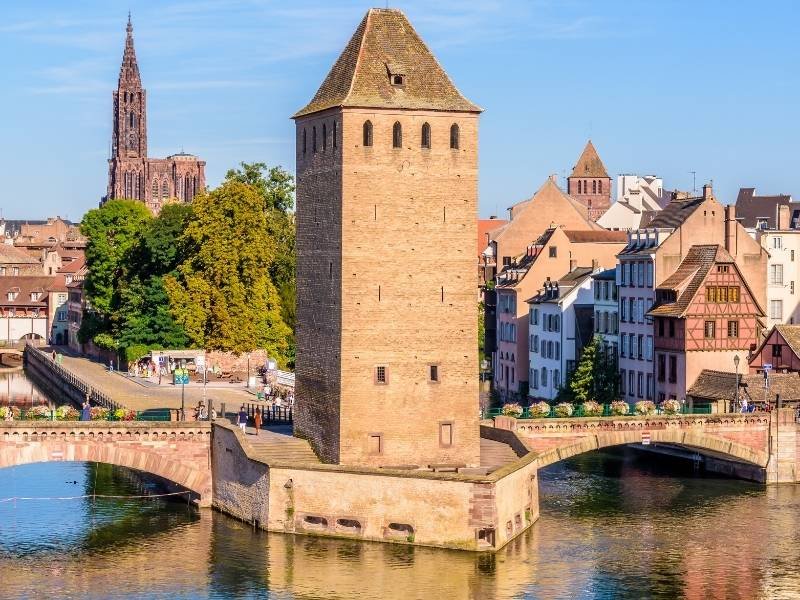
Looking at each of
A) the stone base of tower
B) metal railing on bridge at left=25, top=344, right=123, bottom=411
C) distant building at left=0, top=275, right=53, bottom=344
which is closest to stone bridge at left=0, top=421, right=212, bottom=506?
the stone base of tower

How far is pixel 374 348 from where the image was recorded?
60.5 m

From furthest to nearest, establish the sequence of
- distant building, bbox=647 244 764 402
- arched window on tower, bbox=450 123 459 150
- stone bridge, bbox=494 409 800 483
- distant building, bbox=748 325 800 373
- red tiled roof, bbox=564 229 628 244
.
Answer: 1. red tiled roof, bbox=564 229 628 244
2. distant building, bbox=647 244 764 402
3. distant building, bbox=748 325 800 373
4. stone bridge, bbox=494 409 800 483
5. arched window on tower, bbox=450 123 459 150

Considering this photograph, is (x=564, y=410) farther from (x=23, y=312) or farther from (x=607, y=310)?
(x=23, y=312)

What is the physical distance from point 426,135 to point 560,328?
3759cm

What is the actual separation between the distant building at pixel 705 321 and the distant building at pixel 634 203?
43424 millimetres

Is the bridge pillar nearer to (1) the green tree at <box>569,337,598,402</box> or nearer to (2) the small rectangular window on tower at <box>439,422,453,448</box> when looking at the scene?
(1) the green tree at <box>569,337,598,402</box>

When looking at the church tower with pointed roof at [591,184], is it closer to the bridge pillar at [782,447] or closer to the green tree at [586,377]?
the green tree at [586,377]

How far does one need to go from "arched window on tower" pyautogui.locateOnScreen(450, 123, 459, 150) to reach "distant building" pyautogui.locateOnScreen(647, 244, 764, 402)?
25.2 metres

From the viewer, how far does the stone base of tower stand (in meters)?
56.5

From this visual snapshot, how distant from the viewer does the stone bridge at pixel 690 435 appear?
227 ft

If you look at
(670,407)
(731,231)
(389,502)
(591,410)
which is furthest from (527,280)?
(389,502)


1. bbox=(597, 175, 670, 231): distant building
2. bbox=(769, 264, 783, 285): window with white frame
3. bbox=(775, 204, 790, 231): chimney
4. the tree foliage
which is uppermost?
bbox=(597, 175, 670, 231): distant building

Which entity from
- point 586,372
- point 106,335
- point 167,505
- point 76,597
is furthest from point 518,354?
point 76,597

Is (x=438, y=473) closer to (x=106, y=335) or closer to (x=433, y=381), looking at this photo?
(x=433, y=381)
